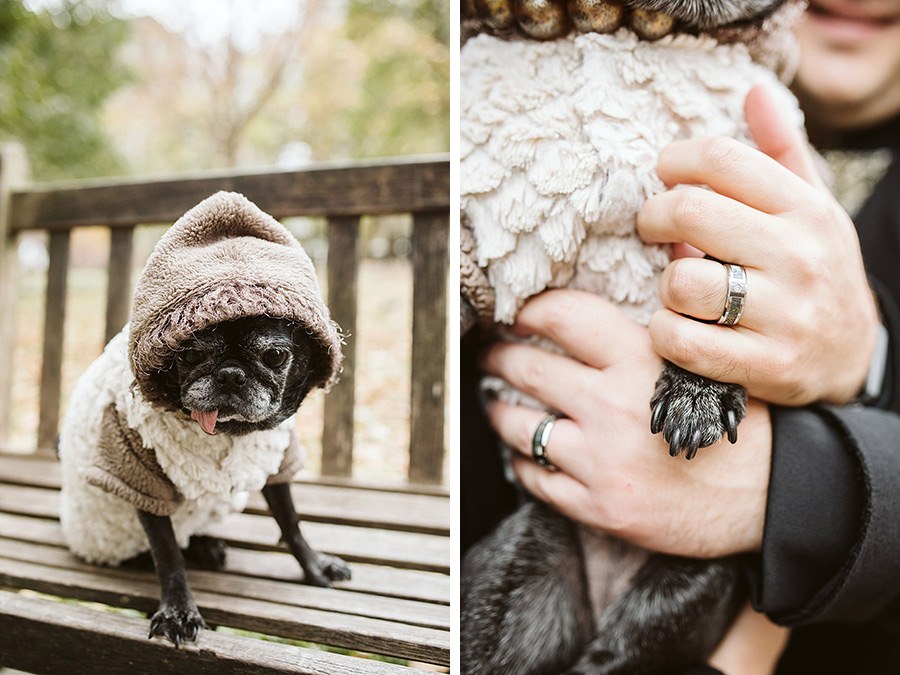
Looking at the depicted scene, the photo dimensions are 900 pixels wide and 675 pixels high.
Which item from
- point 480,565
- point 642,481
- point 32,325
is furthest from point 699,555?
point 32,325

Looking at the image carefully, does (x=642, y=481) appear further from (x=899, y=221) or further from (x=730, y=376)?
(x=899, y=221)

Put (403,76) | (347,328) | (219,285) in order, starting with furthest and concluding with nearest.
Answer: (403,76) < (347,328) < (219,285)

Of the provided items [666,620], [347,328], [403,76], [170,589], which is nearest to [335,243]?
[347,328]

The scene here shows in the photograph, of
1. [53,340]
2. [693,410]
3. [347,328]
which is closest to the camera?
[693,410]

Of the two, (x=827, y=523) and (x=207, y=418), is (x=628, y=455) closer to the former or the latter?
(x=827, y=523)

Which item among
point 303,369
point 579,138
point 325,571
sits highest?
point 579,138

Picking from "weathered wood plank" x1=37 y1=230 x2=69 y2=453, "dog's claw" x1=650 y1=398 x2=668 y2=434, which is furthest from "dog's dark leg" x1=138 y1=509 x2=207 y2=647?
"dog's claw" x1=650 y1=398 x2=668 y2=434

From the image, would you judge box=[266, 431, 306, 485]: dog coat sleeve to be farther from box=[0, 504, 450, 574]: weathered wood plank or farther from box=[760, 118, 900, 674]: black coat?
box=[760, 118, 900, 674]: black coat
